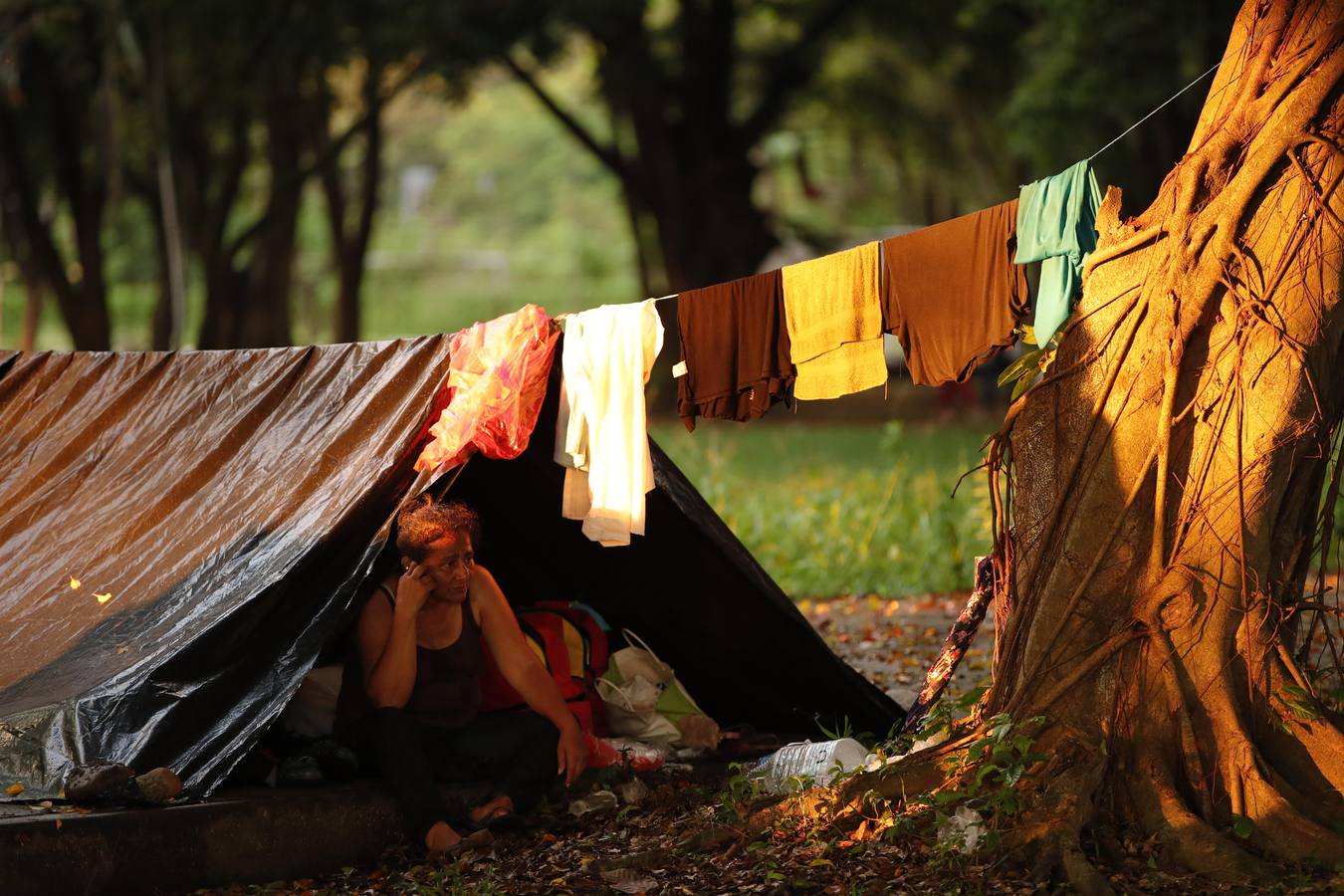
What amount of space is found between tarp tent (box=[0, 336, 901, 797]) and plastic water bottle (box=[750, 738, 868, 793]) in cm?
81

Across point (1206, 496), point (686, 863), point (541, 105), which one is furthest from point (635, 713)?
point (541, 105)

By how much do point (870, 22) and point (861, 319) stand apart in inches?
740

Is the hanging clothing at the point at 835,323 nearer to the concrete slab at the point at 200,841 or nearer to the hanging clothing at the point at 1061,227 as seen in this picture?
the hanging clothing at the point at 1061,227

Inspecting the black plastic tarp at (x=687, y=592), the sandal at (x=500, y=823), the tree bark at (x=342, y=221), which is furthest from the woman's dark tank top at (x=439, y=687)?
the tree bark at (x=342, y=221)

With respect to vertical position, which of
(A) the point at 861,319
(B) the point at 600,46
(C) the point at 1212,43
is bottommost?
(A) the point at 861,319

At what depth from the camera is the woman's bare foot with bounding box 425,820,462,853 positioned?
4805 millimetres

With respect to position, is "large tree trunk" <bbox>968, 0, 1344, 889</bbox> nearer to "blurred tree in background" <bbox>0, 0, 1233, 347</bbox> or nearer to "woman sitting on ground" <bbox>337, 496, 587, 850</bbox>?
"woman sitting on ground" <bbox>337, 496, 587, 850</bbox>

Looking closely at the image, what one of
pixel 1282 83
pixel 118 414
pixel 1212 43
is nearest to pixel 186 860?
pixel 118 414

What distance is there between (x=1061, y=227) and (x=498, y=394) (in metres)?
1.80

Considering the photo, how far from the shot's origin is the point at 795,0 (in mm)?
22281

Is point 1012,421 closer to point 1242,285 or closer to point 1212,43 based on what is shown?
point 1242,285

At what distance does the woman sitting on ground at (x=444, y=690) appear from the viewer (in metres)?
4.96

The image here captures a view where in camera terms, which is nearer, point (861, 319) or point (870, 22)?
point (861, 319)

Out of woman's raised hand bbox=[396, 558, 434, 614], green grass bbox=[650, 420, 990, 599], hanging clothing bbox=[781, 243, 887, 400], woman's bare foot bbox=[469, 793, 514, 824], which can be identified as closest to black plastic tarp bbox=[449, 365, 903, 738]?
woman's raised hand bbox=[396, 558, 434, 614]
